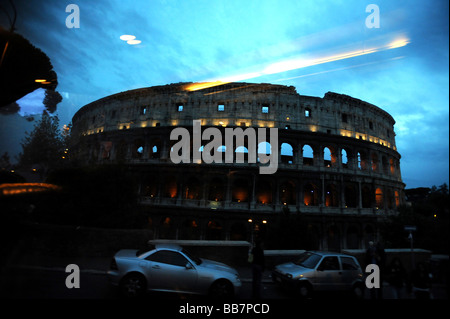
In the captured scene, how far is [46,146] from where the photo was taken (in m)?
13.4

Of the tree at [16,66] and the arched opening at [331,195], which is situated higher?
the tree at [16,66]

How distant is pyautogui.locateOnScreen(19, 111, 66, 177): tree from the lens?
11.9 m

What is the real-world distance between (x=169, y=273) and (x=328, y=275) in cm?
545

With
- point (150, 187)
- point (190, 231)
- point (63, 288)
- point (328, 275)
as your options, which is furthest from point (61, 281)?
point (150, 187)

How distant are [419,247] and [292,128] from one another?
17335 mm

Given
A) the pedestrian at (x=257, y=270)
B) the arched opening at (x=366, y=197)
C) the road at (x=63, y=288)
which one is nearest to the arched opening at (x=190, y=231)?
the road at (x=63, y=288)

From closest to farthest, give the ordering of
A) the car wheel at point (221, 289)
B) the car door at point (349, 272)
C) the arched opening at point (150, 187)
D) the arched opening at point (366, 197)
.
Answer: the car wheel at point (221, 289) < the car door at point (349, 272) < the arched opening at point (150, 187) < the arched opening at point (366, 197)

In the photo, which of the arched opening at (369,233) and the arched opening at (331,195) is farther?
the arched opening at (331,195)

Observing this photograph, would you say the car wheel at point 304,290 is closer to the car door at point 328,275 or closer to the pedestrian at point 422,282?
the car door at point 328,275

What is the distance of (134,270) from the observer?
6.11 metres

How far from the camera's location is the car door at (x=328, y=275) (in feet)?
25.0

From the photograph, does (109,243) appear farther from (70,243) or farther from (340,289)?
(340,289)

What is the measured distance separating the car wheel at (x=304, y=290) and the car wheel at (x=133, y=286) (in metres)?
4.97

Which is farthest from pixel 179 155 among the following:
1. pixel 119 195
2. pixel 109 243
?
pixel 109 243
